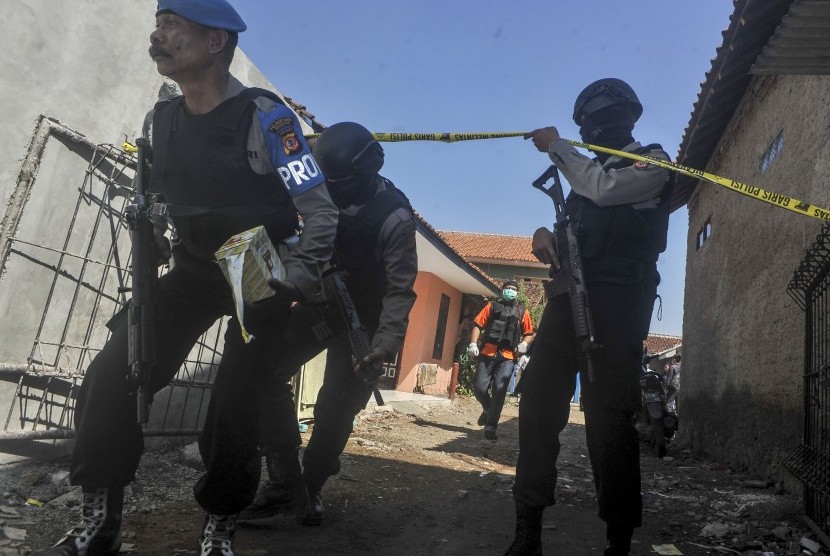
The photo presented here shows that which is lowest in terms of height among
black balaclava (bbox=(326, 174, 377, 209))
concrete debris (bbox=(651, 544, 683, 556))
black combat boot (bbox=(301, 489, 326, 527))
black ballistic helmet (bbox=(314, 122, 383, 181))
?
black combat boot (bbox=(301, 489, 326, 527))

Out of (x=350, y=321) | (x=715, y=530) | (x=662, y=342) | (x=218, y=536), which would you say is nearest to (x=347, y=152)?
(x=350, y=321)

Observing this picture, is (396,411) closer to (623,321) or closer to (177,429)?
(177,429)

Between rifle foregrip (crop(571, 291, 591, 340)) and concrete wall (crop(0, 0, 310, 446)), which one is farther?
concrete wall (crop(0, 0, 310, 446))

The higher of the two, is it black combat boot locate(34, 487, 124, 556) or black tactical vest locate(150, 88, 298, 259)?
black tactical vest locate(150, 88, 298, 259)

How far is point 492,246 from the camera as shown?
1284 inches

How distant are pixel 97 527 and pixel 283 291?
0.93m

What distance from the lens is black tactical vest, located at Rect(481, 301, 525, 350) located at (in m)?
8.20

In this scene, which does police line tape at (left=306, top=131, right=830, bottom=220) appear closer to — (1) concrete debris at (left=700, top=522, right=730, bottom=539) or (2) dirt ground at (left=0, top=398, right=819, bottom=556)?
(2) dirt ground at (left=0, top=398, right=819, bottom=556)

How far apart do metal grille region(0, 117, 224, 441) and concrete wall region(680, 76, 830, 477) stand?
170 inches

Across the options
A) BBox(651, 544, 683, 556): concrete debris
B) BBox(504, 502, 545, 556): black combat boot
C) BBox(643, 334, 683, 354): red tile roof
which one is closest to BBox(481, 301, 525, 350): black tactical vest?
BBox(651, 544, 683, 556): concrete debris

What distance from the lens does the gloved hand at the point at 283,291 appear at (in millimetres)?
2072

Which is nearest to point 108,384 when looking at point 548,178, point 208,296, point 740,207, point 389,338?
point 208,296

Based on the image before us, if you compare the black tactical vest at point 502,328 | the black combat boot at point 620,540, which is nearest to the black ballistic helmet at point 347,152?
the black combat boot at point 620,540

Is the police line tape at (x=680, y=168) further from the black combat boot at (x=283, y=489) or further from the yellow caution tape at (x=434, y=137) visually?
the black combat boot at (x=283, y=489)
